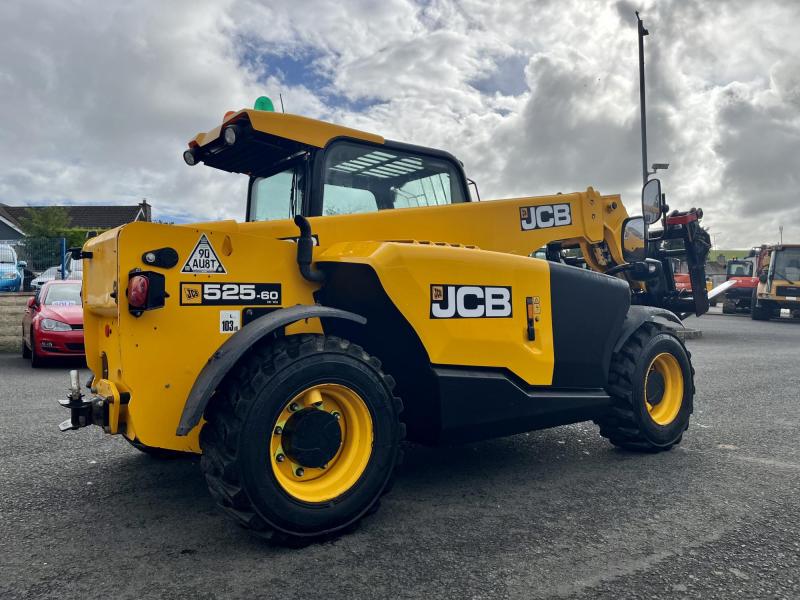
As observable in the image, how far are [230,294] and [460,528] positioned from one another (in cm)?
162

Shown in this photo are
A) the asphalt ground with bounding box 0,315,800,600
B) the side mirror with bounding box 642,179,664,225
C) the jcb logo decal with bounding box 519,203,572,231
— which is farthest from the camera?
the side mirror with bounding box 642,179,664,225

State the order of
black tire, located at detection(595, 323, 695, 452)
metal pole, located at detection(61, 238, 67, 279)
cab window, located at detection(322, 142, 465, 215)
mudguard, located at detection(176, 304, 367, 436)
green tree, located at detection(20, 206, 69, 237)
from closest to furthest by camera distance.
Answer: mudguard, located at detection(176, 304, 367, 436)
cab window, located at detection(322, 142, 465, 215)
black tire, located at detection(595, 323, 695, 452)
metal pole, located at detection(61, 238, 67, 279)
green tree, located at detection(20, 206, 69, 237)

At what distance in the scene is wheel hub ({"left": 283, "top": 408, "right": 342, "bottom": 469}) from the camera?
3021 millimetres

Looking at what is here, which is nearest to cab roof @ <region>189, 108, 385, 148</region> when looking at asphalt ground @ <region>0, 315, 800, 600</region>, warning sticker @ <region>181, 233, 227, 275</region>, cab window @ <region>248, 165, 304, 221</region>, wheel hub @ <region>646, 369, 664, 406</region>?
cab window @ <region>248, 165, 304, 221</region>

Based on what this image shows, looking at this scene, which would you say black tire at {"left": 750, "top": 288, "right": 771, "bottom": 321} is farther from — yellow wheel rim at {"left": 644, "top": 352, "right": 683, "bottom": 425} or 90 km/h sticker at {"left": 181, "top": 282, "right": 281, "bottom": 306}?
90 km/h sticker at {"left": 181, "top": 282, "right": 281, "bottom": 306}

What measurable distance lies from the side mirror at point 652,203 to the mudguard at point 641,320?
0.81 meters

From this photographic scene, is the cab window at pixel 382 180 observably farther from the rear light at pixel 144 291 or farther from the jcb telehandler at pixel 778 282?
the jcb telehandler at pixel 778 282

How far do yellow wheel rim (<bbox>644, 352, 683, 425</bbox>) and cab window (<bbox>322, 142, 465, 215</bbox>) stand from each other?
6.22 ft

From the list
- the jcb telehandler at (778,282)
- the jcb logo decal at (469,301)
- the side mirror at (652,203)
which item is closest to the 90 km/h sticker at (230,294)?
the jcb logo decal at (469,301)

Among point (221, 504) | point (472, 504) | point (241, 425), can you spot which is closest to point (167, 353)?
point (241, 425)

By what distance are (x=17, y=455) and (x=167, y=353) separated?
2.33 m

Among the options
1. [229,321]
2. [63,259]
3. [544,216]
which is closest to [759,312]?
[544,216]

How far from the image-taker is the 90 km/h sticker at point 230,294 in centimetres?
308

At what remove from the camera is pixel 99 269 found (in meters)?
3.41
